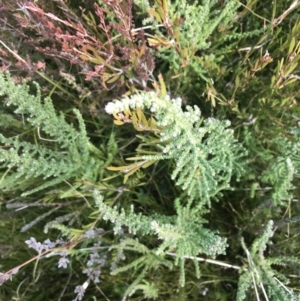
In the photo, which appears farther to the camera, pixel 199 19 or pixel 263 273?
pixel 263 273

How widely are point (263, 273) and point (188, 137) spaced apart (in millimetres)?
444

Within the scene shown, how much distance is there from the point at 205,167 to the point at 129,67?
24 centimetres

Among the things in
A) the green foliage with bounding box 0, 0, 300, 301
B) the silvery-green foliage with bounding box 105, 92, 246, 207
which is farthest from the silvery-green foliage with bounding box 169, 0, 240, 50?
the silvery-green foliage with bounding box 105, 92, 246, 207

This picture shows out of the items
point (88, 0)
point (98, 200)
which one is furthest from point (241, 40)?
point (98, 200)

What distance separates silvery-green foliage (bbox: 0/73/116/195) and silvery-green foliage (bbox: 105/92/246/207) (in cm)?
18

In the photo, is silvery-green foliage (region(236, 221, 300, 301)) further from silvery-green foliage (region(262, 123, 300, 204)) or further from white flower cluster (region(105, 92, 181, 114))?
white flower cluster (region(105, 92, 181, 114))

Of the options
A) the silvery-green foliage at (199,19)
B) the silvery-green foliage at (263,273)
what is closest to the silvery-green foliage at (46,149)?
the silvery-green foliage at (199,19)

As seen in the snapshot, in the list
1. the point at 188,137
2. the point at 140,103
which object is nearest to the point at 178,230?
the point at 188,137

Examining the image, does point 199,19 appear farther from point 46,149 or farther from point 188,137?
point 46,149

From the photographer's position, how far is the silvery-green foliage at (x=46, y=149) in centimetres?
81

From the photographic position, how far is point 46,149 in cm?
92

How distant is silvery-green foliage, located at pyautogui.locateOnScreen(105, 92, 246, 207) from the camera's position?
0.55m

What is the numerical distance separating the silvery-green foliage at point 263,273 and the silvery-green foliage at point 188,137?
145 millimetres

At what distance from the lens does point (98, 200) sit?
77 centimetres
